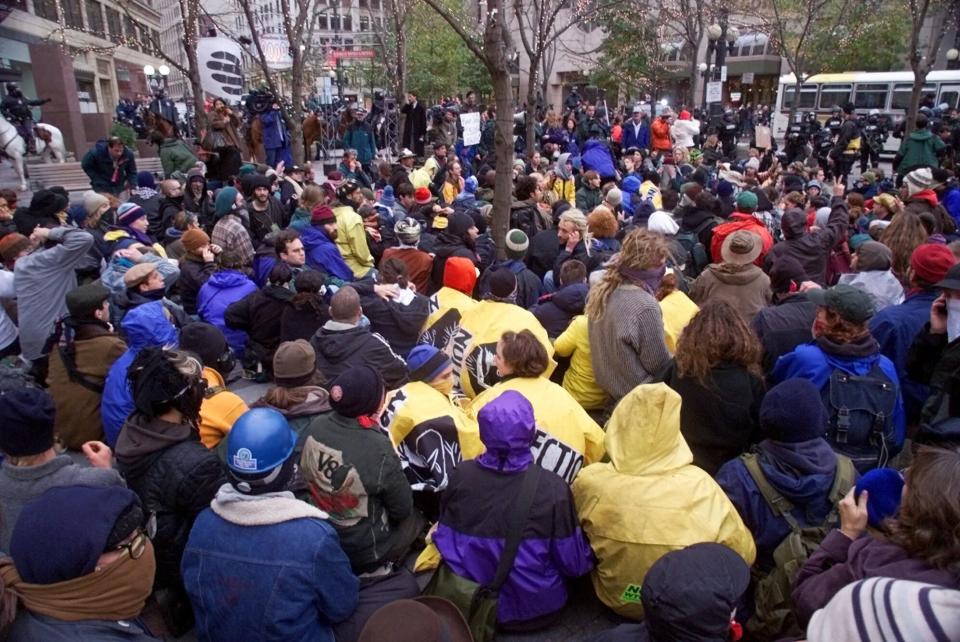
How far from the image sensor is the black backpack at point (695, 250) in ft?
25.6

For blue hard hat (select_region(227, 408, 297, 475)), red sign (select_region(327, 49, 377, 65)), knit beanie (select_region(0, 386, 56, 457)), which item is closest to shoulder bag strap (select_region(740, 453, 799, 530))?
blue hard hat (select_region(227, 408, 297, 475))

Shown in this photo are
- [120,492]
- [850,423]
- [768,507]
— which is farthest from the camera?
[850,423]

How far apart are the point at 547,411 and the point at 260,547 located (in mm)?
1643

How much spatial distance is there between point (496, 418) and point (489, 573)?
29.4 inches

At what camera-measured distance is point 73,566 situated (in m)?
2.07

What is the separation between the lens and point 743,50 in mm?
46594

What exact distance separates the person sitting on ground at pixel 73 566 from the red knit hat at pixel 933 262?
464cm

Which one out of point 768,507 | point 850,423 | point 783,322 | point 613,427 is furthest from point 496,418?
point 783,322

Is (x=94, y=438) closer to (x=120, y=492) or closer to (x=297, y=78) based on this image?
(x=120, y=492)

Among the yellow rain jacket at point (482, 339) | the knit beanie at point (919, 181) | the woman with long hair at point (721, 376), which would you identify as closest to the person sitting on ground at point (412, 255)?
the yellow rain jacket at point (482, 339)

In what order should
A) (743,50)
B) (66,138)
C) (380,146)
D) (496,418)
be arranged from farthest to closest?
1. (743,50)
2. (380,146)
3. (66,138)
4. (496,418)

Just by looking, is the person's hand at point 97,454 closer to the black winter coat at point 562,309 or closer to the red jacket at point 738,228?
the black winter coat at point 562,309

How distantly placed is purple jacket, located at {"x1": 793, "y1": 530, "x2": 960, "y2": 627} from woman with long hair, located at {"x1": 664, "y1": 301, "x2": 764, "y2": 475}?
4.17ft

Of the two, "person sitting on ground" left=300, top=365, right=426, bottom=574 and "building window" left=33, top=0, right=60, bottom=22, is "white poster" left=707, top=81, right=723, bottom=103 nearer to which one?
"person sitting on ground" left=300, top=365, right=426, bottom=574
